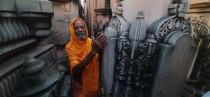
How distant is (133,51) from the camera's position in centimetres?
120

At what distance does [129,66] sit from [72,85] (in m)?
1.00

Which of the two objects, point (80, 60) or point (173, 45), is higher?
point (173, 45)

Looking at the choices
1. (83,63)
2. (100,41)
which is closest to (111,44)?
(100,41)

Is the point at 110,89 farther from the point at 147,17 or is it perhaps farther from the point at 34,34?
the point at 34,34

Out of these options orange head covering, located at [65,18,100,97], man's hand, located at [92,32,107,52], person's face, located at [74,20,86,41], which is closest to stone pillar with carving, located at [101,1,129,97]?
man's hand, located at [92,32,107,52]

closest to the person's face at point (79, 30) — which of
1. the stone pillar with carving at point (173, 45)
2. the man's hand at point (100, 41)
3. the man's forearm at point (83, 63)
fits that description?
the man's forearm at point (83, 63)

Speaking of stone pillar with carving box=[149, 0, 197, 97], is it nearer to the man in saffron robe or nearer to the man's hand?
the man's hand

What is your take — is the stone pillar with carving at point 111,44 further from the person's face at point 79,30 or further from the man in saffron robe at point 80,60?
the person's face at point 79,30

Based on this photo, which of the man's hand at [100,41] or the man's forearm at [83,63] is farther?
the man's forearm at [83,63]

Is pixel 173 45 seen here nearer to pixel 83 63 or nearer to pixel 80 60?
pixel 83 63

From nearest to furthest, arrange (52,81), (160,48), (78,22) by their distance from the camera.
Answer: (160,48) < (52,81) < (78,22)

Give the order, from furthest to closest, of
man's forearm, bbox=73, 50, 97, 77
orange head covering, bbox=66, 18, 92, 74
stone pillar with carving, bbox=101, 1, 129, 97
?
orange head covering, bbox=66, 18, 92, 74
man's forearm, bbox=73, 50, 97, 77
stone pillar with carving, bbox=101, 1, 129, 97

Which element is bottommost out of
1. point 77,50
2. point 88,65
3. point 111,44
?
point 88,65

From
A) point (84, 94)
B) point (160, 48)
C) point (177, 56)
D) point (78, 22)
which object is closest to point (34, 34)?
point (78, 22)
